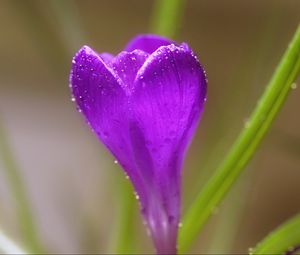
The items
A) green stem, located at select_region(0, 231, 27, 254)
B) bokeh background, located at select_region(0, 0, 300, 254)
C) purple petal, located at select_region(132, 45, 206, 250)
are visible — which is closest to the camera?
purple petal, located at select_region(132, 45, 206, 250)

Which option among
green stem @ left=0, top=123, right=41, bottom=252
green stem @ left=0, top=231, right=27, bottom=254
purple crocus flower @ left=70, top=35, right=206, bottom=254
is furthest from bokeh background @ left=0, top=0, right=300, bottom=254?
purple crocus flower @ left=70, top=35, right=206, bottom=254

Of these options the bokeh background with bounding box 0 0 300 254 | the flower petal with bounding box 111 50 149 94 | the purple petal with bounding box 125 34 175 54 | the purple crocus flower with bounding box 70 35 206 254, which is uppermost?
the purple petal with bounding box 125 34 175 54

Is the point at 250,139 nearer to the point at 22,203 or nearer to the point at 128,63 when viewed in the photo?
the point at 128,63

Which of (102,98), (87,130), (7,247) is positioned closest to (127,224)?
(7,247)

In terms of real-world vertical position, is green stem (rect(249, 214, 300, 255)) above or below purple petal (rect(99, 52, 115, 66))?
below

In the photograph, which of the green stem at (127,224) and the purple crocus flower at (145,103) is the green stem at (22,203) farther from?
the purple crocus flower at (145,103)

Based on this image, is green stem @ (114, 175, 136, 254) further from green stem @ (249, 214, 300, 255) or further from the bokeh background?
the bokeh background

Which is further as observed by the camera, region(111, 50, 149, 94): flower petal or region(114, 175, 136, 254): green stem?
region(114, 175, 136, 254): green stem
